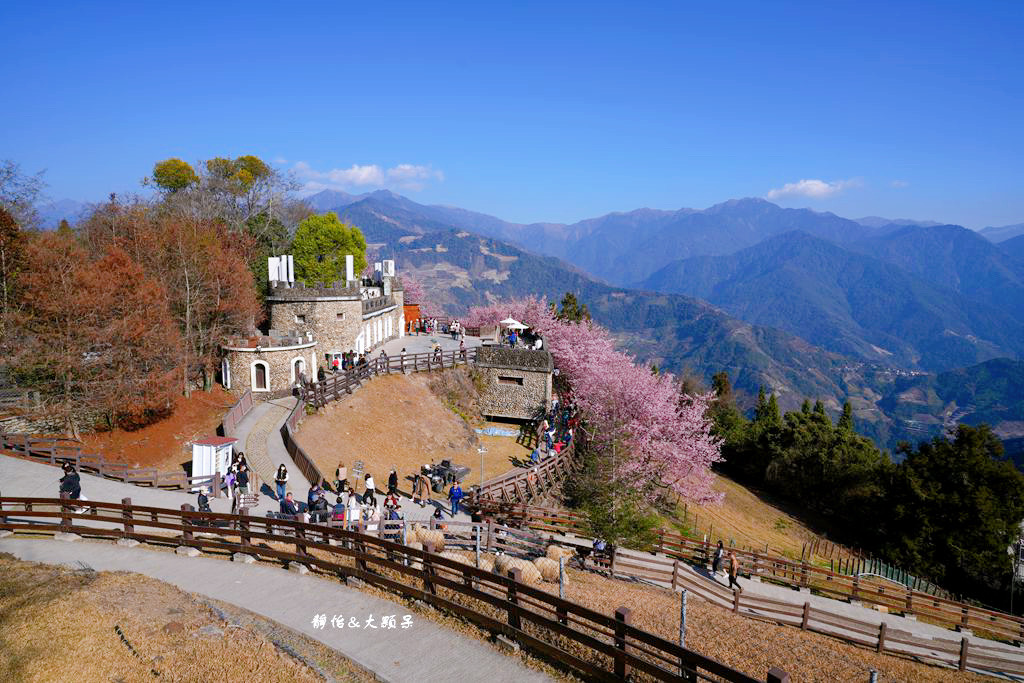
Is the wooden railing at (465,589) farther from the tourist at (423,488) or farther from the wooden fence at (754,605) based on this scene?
the tourist at (423,488)

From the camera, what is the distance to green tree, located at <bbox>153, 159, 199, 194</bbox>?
169 feet

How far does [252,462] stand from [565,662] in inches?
688

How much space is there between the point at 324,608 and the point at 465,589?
2778mm

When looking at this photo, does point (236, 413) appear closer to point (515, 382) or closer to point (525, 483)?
point (525, 483)

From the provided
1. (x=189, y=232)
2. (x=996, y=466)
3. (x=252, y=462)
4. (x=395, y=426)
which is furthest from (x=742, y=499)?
(x=189, y=232)

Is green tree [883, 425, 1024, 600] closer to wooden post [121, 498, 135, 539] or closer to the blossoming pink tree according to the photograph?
the blossoming pink tree

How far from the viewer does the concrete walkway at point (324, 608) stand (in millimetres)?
8578

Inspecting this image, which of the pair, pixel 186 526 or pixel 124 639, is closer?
pixel 124 639

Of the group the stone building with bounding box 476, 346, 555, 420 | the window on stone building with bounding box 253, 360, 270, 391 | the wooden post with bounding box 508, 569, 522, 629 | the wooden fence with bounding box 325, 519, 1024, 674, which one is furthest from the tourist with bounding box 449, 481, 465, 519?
the stone building with bounding box 476, 346, 555, 420

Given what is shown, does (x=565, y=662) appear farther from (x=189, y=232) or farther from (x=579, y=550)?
(x=189, y=232)

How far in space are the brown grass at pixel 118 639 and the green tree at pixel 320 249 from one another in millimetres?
40310

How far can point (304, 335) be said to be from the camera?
112ft

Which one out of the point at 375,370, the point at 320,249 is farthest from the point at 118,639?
the point at 320,249

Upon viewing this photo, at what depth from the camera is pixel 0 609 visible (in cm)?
997
